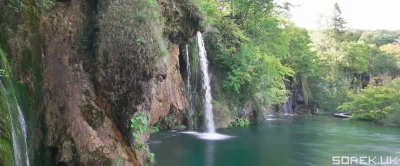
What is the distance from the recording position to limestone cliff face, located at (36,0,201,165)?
19.3 ft

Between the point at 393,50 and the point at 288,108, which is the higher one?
the point at 393,50

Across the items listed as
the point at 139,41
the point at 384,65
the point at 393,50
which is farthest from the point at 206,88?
the point at 393,50

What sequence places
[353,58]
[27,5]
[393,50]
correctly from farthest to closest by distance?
[393,50], [353,58], [27,5]

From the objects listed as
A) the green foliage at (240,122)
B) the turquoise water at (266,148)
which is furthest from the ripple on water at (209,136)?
the green foliage at (240,122)

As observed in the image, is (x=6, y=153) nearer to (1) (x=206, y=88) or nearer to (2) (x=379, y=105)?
(1) (x=206, y=88)

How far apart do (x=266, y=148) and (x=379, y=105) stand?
1586cm

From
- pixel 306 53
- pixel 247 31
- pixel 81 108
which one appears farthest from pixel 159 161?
pixel 306 53

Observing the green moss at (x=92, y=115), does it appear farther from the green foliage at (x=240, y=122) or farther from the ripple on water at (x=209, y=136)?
the green foliage at (x=240, y=122)

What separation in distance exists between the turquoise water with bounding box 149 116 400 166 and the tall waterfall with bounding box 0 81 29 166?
482cm

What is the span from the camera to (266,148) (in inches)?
509

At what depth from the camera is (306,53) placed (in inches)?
1316

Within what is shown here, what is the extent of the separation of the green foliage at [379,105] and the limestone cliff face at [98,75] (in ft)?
69.3

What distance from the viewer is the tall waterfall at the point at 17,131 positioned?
4.56m

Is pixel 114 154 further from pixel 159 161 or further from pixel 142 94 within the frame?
pixel 159 161
